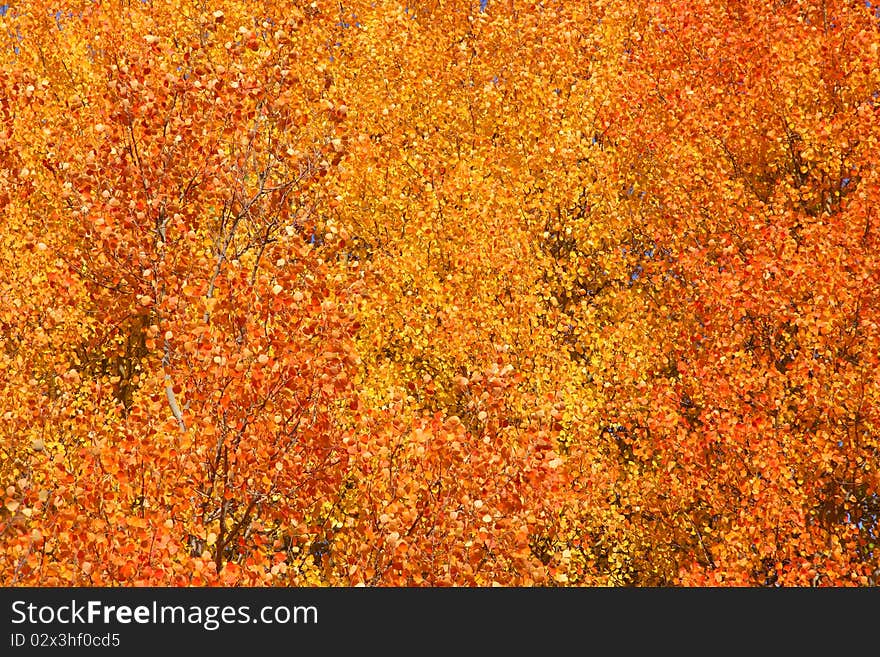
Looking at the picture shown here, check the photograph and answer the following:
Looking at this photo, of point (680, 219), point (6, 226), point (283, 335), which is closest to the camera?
point (283, 335)

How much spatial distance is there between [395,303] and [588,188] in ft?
23.8

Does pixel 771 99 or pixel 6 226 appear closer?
pixel 6 226

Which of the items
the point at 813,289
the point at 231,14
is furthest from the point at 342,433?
the point at 231,14

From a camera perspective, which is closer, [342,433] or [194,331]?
[194,331]

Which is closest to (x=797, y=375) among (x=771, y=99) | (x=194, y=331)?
(x=771, y=99)

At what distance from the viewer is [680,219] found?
28.0 metres

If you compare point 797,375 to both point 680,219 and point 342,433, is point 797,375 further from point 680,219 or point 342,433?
point 342,433

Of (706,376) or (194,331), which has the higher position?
(706,376)

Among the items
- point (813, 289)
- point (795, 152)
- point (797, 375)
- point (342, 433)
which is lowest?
point (342, 433)

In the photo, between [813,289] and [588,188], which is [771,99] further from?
[813,289]

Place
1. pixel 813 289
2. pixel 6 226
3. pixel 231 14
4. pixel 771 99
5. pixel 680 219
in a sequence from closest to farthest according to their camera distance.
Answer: pixel 813 289, pixel 6 226, pixel 680 219, pixel 771 99, pixel 231 14

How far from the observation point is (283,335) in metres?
Answer: 15.8

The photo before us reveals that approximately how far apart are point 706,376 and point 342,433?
35.8 ft

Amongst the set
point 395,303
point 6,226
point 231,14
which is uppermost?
point 231,14
